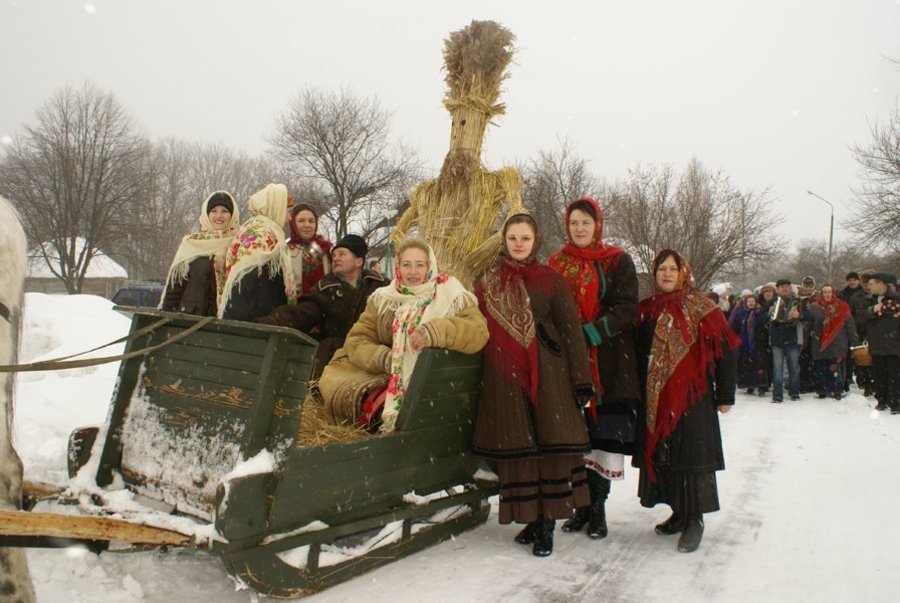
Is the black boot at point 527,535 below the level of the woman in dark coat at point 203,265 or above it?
below

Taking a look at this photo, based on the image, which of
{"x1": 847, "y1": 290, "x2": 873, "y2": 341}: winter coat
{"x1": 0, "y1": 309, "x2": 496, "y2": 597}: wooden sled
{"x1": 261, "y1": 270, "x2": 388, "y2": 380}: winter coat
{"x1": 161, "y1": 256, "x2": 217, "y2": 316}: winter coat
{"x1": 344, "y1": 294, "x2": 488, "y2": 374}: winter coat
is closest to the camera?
{"x1": 0, "y1": 309, "x2": 496, "y2": 597}: wooden sled

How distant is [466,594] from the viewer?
3.18m

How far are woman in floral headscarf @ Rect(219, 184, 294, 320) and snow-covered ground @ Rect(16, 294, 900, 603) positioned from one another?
1530mm

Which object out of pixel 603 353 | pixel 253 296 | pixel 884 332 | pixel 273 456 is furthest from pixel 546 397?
pixel 884 332

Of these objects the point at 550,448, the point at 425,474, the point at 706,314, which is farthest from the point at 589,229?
the point at 425,474

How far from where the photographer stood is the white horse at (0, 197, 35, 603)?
2.56 m

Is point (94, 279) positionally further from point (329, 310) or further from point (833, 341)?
point (329, 310)

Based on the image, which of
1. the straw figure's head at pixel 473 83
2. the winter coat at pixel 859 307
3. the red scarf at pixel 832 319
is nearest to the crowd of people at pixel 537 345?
the straw figure's head at pixel 473 83

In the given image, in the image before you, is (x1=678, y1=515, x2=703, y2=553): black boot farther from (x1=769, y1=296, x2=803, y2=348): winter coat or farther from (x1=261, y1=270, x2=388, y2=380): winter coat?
(x1=769, y1=296, x2=803, y2=348): winter coat

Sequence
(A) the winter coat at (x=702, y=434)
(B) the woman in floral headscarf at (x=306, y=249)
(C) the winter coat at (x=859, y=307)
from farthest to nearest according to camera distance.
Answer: (C) the winter coat at (x=859, y=307), (B) the woman in floral headscarf at (x=306, y=249), (A) the winter coat at (x=702, y=434)

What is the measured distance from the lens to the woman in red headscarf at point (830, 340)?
10352 mm

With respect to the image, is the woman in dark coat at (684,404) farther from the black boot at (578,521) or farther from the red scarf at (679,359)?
the black boot at (578,521)

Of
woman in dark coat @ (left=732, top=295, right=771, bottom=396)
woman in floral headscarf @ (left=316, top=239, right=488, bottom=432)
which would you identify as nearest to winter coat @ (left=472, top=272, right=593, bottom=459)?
woman in floral headscarf @ (left=316, top=239, right=488, bottom=432)

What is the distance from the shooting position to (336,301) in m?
4.61
